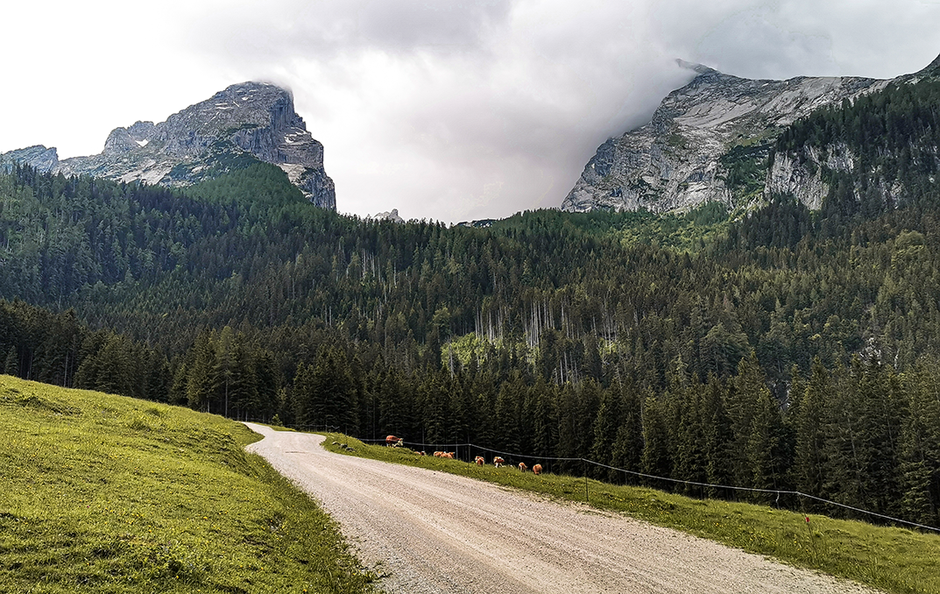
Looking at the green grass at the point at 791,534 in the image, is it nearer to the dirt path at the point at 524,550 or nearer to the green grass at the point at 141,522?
the dirt path at the point at 524,550

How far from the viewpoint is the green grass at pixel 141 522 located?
11.0 meters

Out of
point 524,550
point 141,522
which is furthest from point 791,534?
point 141,522

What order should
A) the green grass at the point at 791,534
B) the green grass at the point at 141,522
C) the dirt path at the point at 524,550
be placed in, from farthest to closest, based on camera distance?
the green grass at the point at 791,534 → the dirt path at the point at 524,550 → the green grass at the point at 141,522

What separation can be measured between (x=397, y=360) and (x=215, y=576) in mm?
161472

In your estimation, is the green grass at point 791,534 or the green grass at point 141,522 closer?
the green grass at point 141,522

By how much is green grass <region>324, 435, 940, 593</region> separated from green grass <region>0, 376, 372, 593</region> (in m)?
14.5

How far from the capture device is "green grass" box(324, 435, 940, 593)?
17859 mm

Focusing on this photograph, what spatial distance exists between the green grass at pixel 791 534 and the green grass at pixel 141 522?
14.5 metres

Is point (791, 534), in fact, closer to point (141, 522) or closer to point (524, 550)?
point (524, 550)

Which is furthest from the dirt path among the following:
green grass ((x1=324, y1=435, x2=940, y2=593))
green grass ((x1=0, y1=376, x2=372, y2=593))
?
green grass ((x1=0, y1=376, x2=372, y2=593))

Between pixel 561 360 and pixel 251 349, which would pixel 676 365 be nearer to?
pixel 561 360

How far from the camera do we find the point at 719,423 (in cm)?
7344

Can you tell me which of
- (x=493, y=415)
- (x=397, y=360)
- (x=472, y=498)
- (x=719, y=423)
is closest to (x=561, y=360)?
(x=397, y=360)

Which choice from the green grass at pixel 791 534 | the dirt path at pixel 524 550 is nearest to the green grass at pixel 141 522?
the dirt path at pixel 524 550
